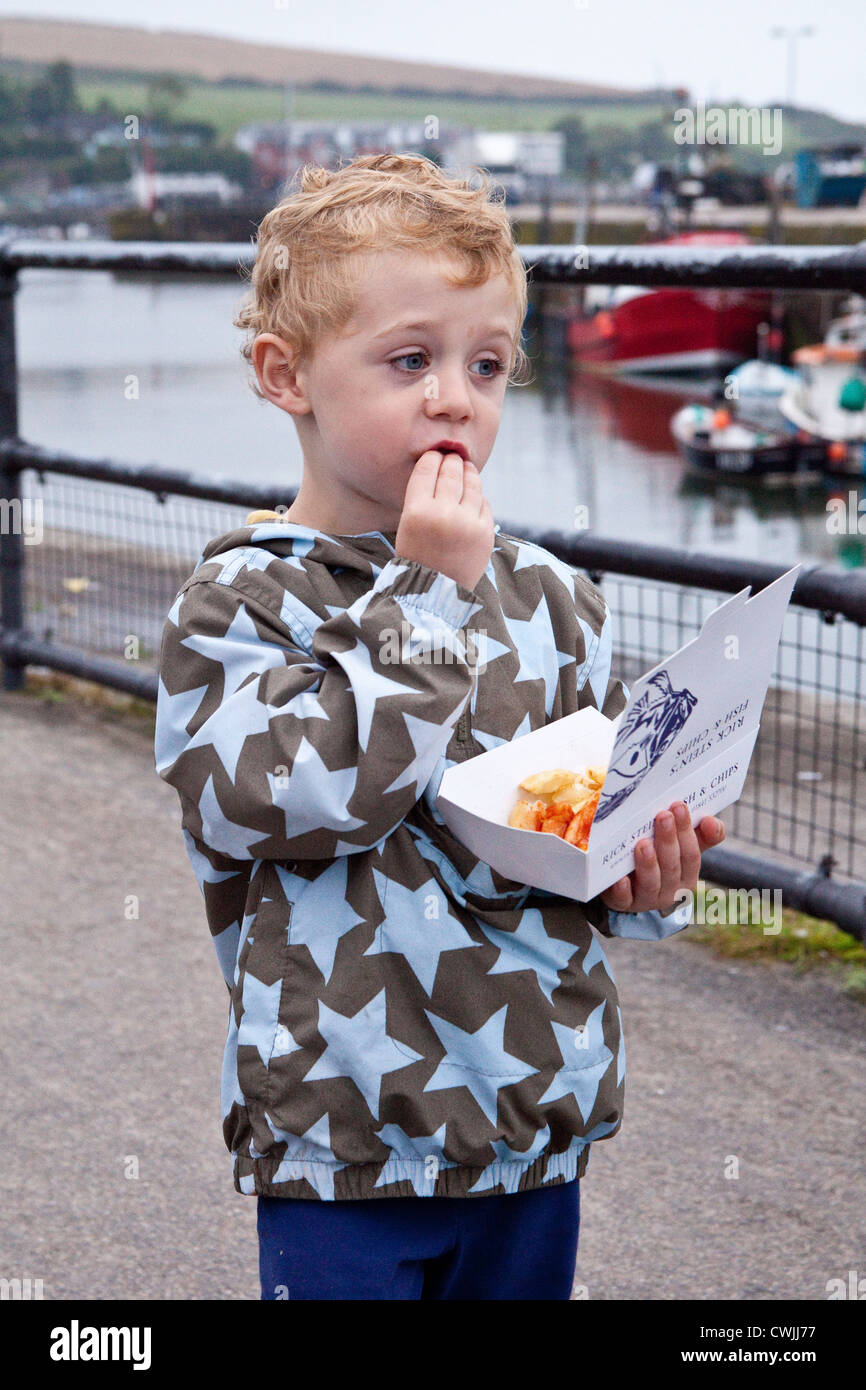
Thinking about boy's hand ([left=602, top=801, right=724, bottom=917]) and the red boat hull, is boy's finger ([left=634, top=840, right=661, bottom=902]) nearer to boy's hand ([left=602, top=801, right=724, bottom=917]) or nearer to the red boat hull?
boy's hand ([left=602, top=801, right=724, bottom=917])

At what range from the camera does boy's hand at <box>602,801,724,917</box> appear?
4.93ft

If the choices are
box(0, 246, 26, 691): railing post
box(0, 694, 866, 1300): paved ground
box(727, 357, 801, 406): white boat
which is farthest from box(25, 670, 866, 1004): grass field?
box(727, 357, 801, 406): white boat

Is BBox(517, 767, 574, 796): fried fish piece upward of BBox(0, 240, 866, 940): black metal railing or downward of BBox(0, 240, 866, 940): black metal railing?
upward

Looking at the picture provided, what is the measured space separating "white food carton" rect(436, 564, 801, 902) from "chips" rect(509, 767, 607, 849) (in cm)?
1

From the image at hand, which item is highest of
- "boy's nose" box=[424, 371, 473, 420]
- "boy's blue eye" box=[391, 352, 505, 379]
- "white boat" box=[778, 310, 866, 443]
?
"boy's blue eye" box=[391, 352, 505, 379]

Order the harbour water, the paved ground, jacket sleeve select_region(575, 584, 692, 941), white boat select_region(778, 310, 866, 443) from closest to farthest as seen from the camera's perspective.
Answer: jacket sleeve select_region(575, 584, 692, 941), the paved ground, the harbour water, white boat select_region(778, 310, 866, 443)

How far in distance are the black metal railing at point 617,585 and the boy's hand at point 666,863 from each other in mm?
1619

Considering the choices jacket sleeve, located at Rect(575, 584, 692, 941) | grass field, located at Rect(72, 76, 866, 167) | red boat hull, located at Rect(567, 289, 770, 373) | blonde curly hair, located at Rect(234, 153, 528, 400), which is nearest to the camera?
blonde curly hair, located at Rect(234, 153, 528, 400)

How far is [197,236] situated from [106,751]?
233 ft

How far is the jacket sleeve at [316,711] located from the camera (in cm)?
136

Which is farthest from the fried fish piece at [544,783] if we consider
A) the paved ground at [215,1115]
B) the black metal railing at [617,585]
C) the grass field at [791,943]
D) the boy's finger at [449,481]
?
the grass field at [791,943]

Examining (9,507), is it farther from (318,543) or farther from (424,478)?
(424,478)

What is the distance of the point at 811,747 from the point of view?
5.14m

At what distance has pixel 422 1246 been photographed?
151 cm
